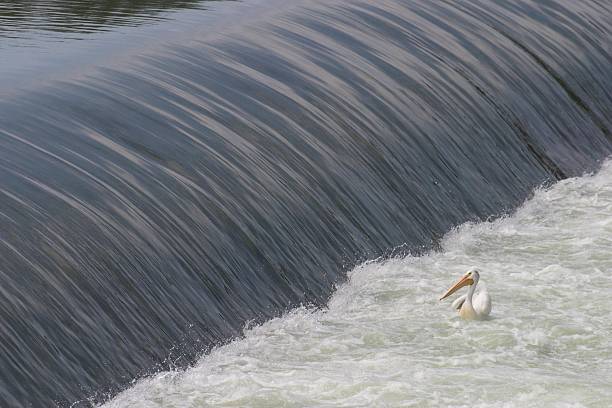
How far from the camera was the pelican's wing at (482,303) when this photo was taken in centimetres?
944

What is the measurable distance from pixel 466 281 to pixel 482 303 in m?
0.53

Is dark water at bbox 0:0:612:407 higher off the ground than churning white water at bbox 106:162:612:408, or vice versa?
dark water at bbox 0:0:612:407

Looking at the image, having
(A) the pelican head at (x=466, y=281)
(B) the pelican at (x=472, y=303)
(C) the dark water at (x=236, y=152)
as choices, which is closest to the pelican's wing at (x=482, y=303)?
(B) the pelican at (x=472, y=303)

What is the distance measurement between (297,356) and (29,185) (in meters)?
2.04

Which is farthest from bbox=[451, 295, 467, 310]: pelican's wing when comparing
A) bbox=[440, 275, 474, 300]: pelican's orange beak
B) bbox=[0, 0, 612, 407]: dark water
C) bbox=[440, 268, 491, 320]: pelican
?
bbox=[0, 0, 612, 407]: dark water

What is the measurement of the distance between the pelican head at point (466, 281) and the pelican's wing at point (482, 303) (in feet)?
1.12

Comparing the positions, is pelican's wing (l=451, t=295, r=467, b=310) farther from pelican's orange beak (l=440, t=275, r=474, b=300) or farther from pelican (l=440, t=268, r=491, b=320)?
pelican's orange beak (l=440, t=275, r=474, b=300)

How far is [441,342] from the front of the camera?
30.6ft

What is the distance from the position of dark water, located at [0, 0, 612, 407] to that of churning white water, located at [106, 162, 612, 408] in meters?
0.23

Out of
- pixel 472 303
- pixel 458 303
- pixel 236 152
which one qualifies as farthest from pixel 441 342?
pixel 236 152

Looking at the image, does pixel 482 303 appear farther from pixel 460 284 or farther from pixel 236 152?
pixel 236 152

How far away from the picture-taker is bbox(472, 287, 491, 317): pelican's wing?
31.0 feet

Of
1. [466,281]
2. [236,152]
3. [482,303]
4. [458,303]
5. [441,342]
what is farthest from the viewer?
[236,152]

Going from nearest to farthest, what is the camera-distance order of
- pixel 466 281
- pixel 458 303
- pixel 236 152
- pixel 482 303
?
1. pixel 482 303
2. pixel 458 303
3. pixel 466 281
4. pixel 236 152
